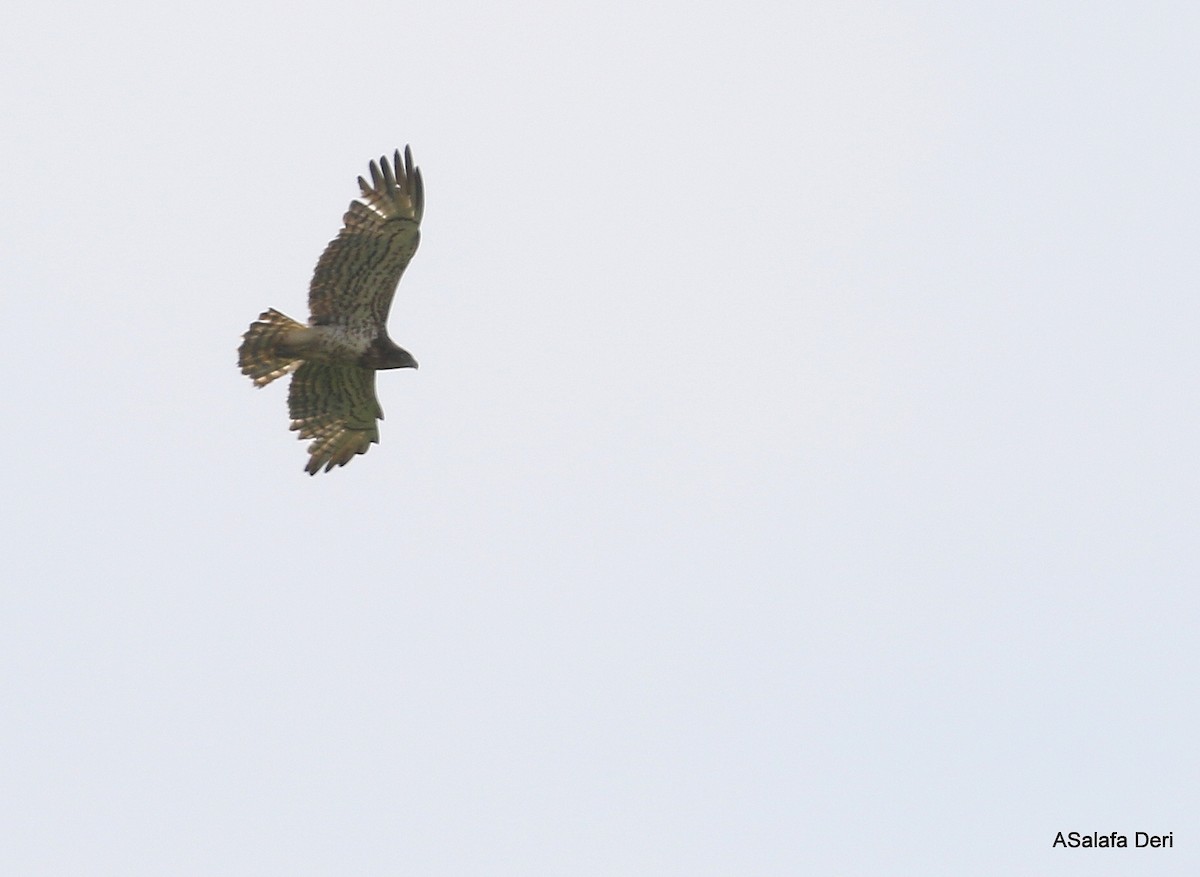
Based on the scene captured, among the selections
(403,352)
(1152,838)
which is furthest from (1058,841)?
(403,352)

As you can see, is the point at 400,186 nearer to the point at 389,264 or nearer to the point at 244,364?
the point at 389,264

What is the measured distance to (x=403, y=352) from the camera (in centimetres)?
2580

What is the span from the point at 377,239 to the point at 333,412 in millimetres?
2370

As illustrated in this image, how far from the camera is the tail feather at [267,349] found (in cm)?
2573

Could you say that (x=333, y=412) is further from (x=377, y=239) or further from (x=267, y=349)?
(x=377, y=239)

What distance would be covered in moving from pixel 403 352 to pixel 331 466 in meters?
1.71

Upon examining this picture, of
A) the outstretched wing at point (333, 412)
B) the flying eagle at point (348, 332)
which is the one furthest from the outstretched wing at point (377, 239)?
the outstretched wing at point (333, 412)

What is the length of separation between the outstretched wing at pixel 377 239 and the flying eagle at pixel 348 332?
10mm

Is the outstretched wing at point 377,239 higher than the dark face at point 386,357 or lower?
higher

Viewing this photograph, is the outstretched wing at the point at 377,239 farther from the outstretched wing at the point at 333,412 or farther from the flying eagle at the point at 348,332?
the outstretched wing at the point at 333,412

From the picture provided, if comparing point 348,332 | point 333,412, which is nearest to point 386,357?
point 348,332

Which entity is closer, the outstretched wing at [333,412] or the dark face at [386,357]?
the dark face at [386,357]

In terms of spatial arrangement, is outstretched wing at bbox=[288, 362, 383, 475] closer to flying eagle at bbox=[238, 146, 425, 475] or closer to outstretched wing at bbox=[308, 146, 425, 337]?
flying eagle at bbox=[238, 146, 425, 475]

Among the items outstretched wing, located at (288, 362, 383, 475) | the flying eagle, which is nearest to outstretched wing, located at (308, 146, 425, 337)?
the flying eagle
